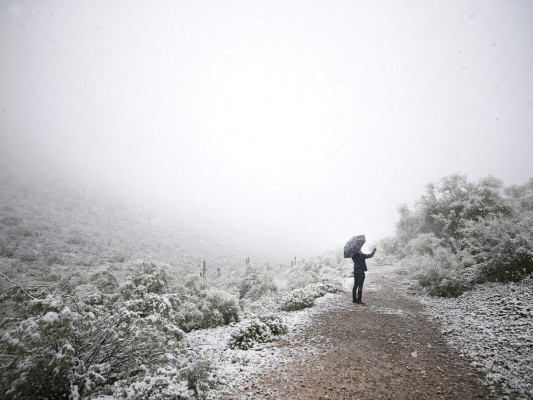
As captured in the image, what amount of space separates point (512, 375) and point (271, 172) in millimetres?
154583

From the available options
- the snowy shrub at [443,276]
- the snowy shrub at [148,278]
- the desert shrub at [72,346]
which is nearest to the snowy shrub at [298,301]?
the snowy shrub at [148,278]

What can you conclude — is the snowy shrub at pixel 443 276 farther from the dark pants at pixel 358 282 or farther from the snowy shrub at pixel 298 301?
the snowy shrub at pixel 298 301

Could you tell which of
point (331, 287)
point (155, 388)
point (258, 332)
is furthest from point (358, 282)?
point (155, 388)

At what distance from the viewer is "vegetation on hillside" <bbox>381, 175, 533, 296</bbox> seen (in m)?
8.96

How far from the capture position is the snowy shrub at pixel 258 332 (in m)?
6.97

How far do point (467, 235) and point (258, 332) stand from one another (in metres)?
11.6

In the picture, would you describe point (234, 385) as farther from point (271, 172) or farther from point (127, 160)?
point (271, 172)

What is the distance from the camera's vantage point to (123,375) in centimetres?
450

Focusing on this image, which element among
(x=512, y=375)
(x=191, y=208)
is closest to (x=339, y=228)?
(x=191, y=208)

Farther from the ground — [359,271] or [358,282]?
[359,271]

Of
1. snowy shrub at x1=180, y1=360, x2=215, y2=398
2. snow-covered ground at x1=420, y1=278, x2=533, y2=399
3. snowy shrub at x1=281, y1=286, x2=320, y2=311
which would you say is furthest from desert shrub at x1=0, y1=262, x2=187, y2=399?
snow-covered ground at x1=420, y1=278, x2=533, y2=399

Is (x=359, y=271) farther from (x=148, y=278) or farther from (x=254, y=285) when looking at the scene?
(x=148, y=278)

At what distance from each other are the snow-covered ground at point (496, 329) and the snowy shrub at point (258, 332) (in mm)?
4661

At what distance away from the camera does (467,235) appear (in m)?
12.4
